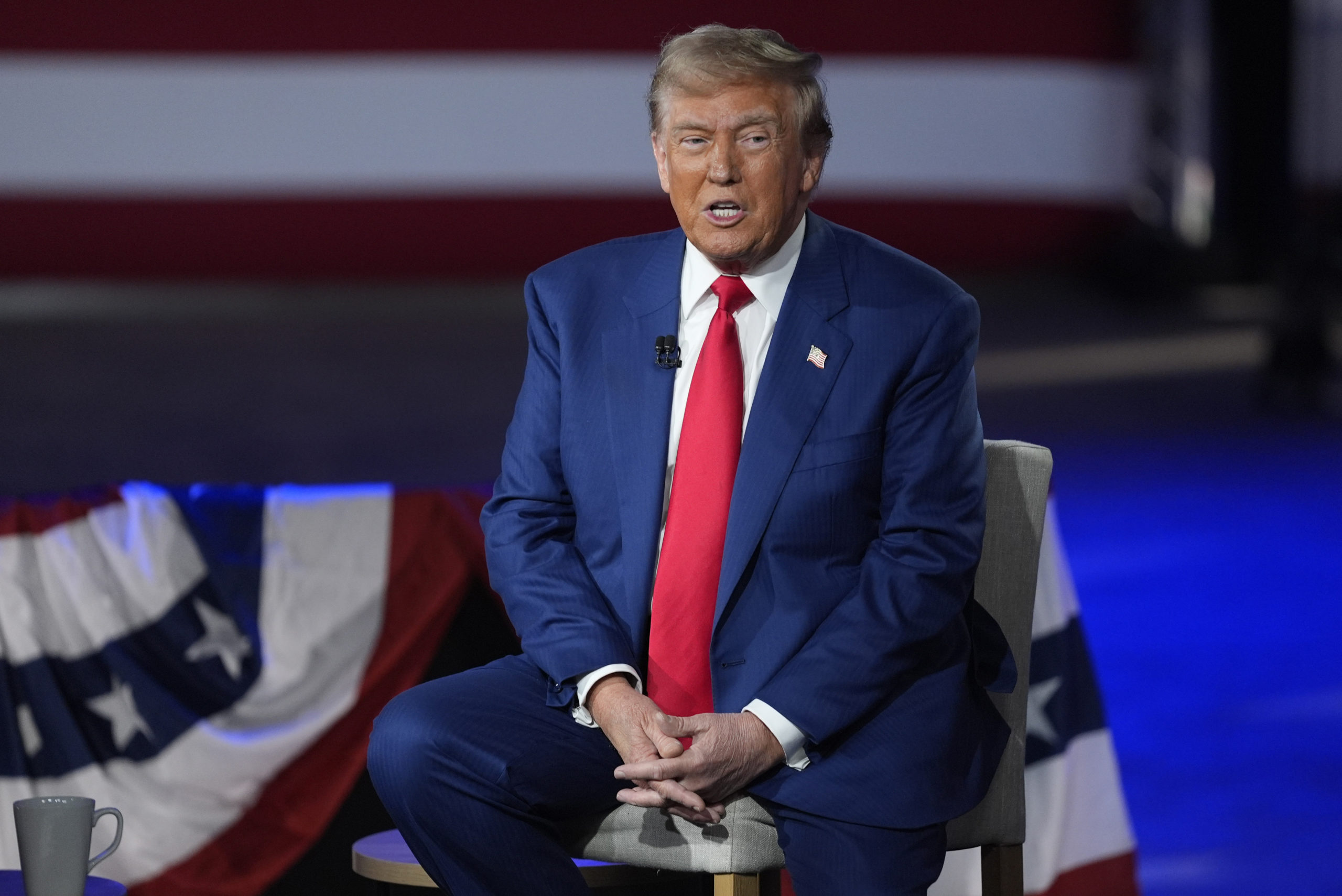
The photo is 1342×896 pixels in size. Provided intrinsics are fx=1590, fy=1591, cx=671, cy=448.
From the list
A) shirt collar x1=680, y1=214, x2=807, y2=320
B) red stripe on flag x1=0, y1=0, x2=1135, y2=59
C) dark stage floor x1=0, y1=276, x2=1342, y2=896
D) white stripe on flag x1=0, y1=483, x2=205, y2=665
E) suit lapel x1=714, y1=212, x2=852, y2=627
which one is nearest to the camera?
suit lapel x1=714, y1=212, x2=852, y2=627

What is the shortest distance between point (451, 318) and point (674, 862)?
284 inches

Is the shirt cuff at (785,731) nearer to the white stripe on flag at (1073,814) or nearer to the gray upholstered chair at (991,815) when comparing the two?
the gray upholstered chair at (991,815)

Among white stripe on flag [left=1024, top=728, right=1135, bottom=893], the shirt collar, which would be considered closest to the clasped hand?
the shirt collar

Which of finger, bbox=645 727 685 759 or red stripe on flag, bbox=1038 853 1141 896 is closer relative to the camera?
finger, bbox=645 727 685 759

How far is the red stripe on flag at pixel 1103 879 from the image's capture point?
2.30m

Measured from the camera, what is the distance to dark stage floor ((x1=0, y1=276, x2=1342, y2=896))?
2.92m

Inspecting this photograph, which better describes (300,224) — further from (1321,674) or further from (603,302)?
(603,302)

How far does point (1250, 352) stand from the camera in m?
8.27

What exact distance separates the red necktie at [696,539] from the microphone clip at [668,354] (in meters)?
0.03


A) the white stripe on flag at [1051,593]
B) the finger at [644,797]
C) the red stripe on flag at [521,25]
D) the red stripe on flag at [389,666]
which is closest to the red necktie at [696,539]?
the finger at [644,797]

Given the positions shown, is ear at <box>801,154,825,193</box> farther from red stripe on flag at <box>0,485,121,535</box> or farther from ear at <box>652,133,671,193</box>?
red stripe on flag at <box>0,485,121,535</box>

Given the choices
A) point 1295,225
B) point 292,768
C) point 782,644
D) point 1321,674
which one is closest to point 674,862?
point 782,644

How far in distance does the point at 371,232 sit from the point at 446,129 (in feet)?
2.35

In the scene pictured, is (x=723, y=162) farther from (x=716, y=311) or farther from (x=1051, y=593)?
(x=1051, y=593)
